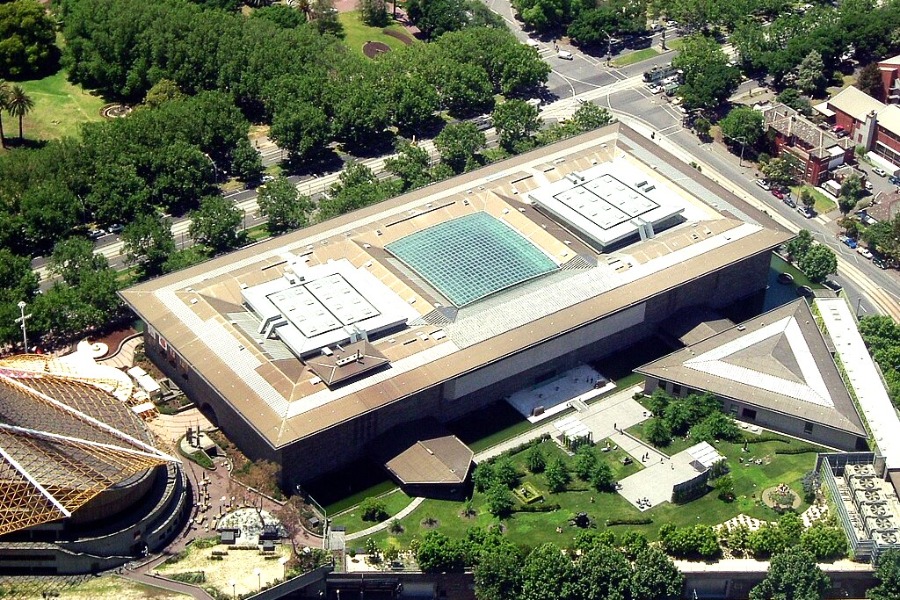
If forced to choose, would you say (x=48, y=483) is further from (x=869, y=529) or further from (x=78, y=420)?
(x=869, y=529)

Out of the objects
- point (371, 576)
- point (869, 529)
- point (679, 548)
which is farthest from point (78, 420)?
point (869, 529)

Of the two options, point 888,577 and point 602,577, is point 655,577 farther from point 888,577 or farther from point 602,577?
point 888,577

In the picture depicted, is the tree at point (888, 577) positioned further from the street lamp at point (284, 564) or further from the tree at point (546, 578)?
the street lamp at point (284, 564)

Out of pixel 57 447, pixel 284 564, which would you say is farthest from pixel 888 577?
pixel 57 447

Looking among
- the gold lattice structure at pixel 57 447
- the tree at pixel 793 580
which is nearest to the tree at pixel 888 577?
the tree at pixel 793 580

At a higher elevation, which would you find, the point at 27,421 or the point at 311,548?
the point at 27,421

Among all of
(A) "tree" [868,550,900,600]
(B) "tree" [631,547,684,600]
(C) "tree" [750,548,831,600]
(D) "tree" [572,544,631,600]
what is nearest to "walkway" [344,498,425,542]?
(D) "tree" [572,544,631,600]

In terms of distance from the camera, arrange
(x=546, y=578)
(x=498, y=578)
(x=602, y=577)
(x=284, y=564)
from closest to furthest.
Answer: (x=546, y=578), (x=498, y=578), (x=602, y=577), (x=284, y=564)
